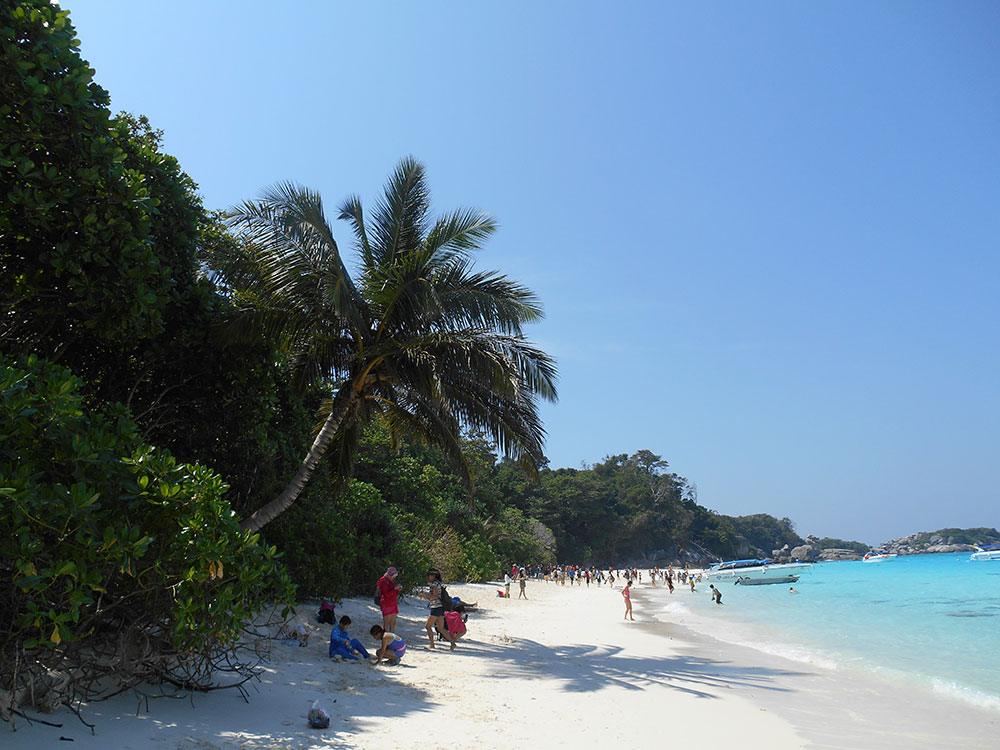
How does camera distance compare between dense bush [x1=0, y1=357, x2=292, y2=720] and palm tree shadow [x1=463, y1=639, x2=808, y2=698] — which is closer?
dense bush [x1=0, y1=357, x2=292, y2=720]

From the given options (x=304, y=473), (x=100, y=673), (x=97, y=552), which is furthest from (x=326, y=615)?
(x=97, y=552)

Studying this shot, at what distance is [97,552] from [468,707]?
4.00 meters

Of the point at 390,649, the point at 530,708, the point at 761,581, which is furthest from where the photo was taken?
the point at 761,581

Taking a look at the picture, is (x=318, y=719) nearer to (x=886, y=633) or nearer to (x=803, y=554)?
(x=886, y=633)

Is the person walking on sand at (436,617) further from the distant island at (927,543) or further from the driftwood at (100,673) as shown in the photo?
the distant island at (927,543)

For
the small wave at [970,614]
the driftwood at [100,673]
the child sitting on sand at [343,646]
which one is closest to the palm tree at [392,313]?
the child sitting on sand at [343,646]

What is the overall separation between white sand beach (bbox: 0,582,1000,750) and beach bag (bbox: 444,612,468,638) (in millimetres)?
325

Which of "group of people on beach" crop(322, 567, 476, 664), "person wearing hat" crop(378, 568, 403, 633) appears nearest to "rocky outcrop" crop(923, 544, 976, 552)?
Result: "group of people on beach" crop(322, 567, 476, 664)

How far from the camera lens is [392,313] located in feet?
30.1

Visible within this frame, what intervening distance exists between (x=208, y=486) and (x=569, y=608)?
21.6 meters

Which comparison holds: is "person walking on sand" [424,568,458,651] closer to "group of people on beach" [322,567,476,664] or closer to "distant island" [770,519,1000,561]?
"group of people on beach" [322,567,476,664]

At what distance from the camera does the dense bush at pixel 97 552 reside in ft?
11.2

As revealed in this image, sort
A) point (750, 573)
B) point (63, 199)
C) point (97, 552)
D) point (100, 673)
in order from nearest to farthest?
point (97, 552) → point (100, 673) → point (63, 199) → point (750, 573)

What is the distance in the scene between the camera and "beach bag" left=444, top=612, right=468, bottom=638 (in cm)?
1005
